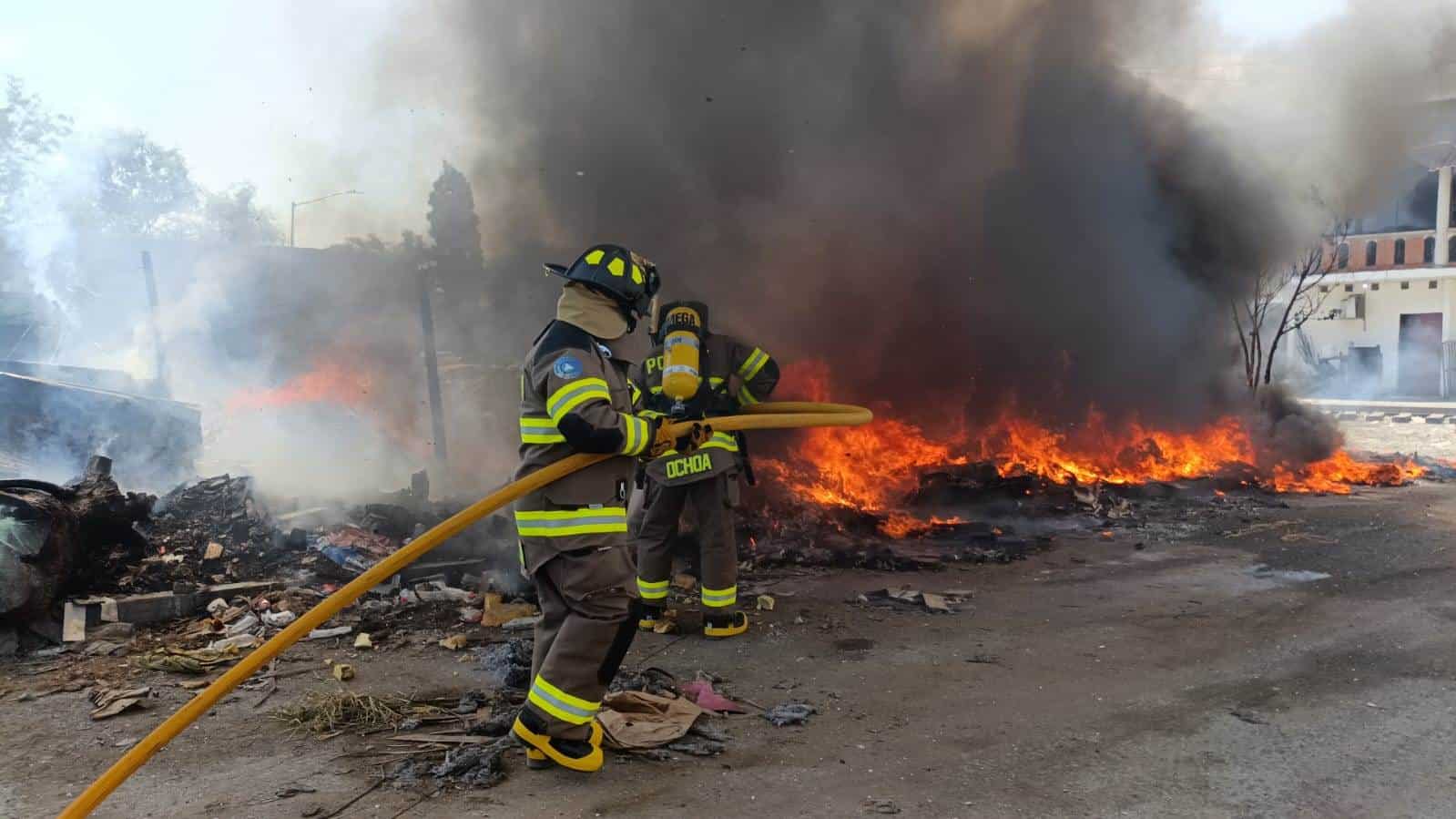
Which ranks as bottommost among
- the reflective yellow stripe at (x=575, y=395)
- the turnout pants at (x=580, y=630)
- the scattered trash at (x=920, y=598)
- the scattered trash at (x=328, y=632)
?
the scattered trash at (x=328, y=632)

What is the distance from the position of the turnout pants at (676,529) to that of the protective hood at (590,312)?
6.21 feet

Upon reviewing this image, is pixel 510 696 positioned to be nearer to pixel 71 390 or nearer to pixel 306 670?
pixel 306 670

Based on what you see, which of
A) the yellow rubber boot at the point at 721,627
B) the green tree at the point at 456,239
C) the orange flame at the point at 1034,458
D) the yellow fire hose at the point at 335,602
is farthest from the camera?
the green tree at the point at 456,239

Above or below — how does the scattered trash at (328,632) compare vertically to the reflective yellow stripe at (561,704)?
below

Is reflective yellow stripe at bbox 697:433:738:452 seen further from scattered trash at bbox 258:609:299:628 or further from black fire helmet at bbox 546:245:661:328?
scattered trash at bbox 258:609:299:628

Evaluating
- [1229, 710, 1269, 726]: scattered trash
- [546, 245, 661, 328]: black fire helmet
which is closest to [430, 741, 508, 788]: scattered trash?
[546, 245, 661, 328]: black fire helmet

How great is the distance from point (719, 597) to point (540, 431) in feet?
6.81

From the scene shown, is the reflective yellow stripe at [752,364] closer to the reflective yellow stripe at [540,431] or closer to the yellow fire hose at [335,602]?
the yellow fire hose at [335,602]

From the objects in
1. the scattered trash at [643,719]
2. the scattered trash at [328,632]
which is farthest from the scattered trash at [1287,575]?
the scattered trash at [328,632]

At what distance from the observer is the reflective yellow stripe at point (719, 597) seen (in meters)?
5.12

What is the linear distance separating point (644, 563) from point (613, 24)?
832 centimetres

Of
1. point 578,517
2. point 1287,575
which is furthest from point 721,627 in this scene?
point 1287,575

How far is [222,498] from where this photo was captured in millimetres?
8281

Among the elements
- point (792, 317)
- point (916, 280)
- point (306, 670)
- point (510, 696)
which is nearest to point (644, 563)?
point (510, 696)
